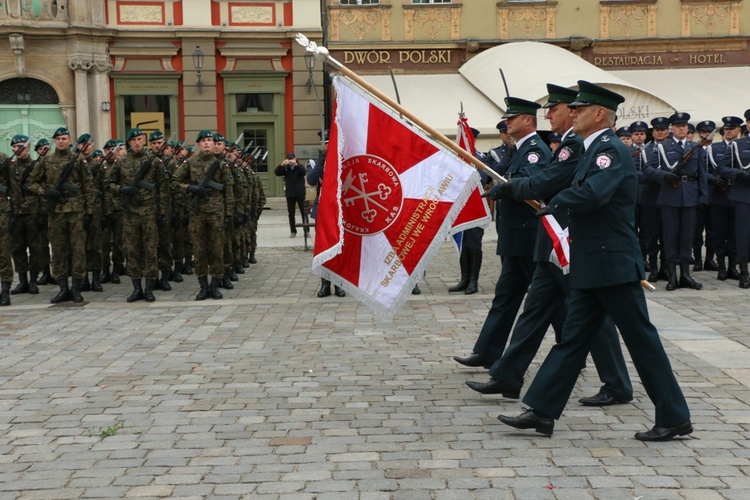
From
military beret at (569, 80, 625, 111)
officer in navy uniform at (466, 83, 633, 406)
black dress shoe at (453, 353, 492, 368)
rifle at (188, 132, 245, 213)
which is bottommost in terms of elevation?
black dress shoe at (453, 353, 492, 368)

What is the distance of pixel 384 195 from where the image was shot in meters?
6.96

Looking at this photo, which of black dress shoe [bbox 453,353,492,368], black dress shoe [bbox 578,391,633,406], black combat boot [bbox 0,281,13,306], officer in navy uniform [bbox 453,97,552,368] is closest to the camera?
black dress shoe [bbox 578,391,633,406]

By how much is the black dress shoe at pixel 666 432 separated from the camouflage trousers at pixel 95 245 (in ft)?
30.6

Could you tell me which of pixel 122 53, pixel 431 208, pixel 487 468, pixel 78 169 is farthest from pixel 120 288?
pixel 122 53

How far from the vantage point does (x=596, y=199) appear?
5.39 m

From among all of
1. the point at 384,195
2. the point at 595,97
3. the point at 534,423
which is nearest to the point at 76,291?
the point at 384,195

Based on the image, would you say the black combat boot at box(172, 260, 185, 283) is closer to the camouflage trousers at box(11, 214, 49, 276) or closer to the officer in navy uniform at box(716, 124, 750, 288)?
the camouflage trousers at box(11, 214, 49, 276)

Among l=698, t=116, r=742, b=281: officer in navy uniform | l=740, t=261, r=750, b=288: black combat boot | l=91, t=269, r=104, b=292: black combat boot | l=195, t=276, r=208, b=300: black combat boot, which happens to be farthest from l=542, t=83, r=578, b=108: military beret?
l=91, t=269, r=104, b=292: black combat boot

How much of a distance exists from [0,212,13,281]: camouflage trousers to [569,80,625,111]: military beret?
8743 millimetres

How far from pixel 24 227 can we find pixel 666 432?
382 inches

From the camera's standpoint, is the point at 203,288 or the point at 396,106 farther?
the point at 203,288

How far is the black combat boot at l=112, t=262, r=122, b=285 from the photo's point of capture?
14.2m

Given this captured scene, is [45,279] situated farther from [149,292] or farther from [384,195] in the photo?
[384,195]

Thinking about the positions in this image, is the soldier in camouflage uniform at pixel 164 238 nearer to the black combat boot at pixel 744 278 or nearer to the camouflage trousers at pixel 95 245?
the camouflage trousers at pixel 95 245
